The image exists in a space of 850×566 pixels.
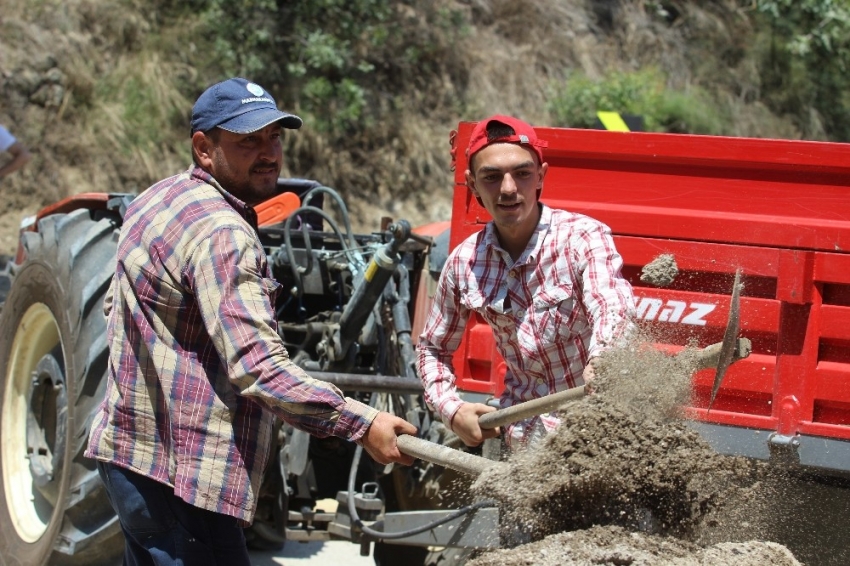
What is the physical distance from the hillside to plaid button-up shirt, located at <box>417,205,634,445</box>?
760 centimetres

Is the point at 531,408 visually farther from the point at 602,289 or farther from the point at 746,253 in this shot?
the point at 746,253

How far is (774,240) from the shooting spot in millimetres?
3508

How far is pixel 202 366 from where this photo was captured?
2.62m

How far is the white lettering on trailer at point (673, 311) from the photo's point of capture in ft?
11.8

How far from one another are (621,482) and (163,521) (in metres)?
1.16

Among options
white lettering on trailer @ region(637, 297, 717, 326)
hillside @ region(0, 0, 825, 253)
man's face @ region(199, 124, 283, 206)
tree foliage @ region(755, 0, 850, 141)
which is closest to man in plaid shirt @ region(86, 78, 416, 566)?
man's face @ region(199, 124, 283, 206)

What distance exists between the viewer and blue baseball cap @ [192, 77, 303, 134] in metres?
2.66

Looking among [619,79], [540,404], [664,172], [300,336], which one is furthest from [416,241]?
[619,79]

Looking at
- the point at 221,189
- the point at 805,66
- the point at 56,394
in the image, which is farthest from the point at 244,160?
the point at 805,66

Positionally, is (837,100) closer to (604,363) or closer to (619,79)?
(619,79)

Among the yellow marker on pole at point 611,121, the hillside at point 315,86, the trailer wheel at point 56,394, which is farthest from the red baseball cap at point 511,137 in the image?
the hillside at point 315,86

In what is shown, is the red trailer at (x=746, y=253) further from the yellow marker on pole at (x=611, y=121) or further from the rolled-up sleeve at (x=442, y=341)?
the yellow marker on pole at (x=611, y=121)

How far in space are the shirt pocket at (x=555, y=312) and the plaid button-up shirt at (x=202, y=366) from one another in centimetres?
67

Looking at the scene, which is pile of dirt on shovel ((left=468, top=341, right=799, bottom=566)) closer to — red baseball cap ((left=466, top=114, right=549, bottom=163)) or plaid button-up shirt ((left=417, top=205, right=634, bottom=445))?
plaid button-up shirt ((left=417, top=205, right=634, bottom=445))
